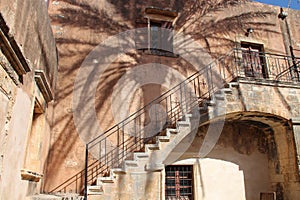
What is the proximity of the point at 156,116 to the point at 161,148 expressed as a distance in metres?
1.95

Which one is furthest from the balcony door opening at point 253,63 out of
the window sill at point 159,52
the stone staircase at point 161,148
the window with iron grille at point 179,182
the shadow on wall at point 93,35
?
the window with iron grille at point 179,182

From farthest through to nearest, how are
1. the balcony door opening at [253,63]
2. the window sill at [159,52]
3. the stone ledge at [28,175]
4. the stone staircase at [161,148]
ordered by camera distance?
the balcony door opening at [253,63] → the window sill at [159,52] → the stone staircase at [161,148] → the stone ledge at [28,175]

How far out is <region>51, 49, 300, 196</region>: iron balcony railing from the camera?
23.7 feet

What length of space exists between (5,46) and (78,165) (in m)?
4.72

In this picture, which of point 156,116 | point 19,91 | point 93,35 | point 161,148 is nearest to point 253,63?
point 156,116

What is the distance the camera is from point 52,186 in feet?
22.2

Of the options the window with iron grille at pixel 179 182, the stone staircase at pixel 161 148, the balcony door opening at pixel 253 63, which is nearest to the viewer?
the stone staircase at pixel 161 148

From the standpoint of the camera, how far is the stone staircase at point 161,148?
5.84 meters

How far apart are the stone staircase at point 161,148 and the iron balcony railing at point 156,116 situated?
671mm

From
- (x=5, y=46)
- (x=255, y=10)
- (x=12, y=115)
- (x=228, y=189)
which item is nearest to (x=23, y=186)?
(x=12, y=115)

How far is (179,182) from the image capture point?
784 cm

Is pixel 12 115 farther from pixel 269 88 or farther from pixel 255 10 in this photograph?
pixel 255 10

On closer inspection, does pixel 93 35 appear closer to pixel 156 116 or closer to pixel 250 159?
pixel 156 116

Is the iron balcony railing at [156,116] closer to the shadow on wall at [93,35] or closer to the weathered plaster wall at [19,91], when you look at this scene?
the shadow on wall at [93,35]
